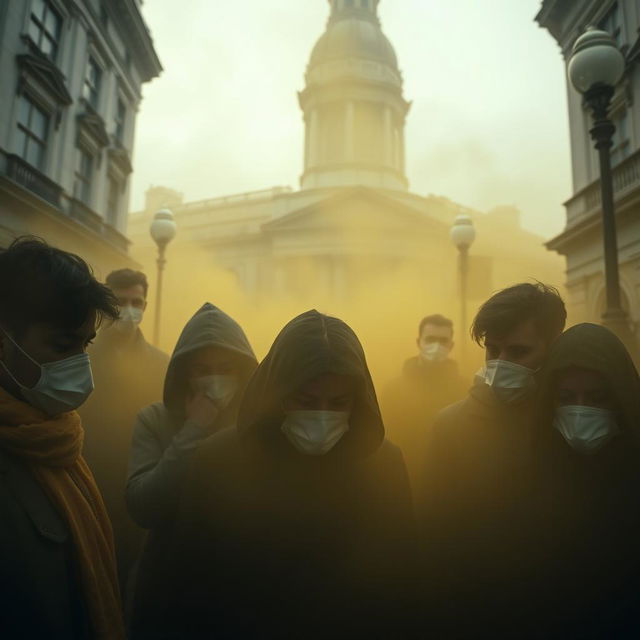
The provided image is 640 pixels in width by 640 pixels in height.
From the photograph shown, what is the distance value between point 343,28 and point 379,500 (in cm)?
5243

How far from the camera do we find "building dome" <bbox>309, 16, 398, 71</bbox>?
44.9 meters

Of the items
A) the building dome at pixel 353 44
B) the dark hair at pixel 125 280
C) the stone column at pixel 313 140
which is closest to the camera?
the dark hair at pixel 125 280

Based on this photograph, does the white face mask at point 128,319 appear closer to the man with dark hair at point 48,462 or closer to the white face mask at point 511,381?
the man with dark hair at point 48,462

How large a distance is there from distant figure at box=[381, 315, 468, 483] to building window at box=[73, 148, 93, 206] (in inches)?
634

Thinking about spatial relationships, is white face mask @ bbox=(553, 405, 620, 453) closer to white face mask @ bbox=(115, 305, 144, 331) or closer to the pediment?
white face mask @ bbox=(115, 305, 144, 331)

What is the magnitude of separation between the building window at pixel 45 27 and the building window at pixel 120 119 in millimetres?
5502

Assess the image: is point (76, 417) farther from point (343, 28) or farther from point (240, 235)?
point (343, 28)

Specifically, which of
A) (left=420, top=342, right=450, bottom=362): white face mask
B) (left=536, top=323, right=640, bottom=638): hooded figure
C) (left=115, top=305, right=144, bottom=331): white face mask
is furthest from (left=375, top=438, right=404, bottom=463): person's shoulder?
(left=420, top=342, right=450, bottom=362): white face mask

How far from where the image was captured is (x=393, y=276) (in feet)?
104

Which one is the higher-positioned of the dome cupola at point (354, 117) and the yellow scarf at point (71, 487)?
the dome cupola at point (354, 117)

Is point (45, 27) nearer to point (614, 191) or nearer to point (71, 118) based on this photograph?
point (71, 118)

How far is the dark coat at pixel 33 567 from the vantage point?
60.2 inches

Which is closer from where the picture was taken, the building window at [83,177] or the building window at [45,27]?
the building window at [45,27]

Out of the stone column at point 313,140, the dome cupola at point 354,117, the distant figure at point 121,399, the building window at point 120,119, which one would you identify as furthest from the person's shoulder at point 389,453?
the stone column at point 313,140
